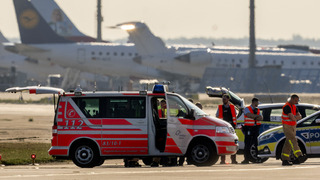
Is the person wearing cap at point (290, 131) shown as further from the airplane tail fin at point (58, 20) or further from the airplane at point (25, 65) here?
the airplane tail fin at point (58, 20)

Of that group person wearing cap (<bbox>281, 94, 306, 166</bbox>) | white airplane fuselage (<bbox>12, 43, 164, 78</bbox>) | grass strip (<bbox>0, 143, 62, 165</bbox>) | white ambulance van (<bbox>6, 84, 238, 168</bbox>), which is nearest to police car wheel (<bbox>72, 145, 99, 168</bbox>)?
white ambulance van (<bbox>6, 84, 238, 168</bbox>)

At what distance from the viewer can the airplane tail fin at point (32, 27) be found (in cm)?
8250

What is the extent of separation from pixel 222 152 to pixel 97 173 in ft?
13.1

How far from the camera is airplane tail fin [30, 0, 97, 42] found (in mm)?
113000

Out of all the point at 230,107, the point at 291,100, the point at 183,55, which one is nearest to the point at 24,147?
the point at 230,107

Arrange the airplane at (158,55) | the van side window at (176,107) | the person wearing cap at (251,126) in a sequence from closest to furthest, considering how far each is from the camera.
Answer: the van side window at (176,107), the person wearing cap at (251,126), the airplane at (158,55)

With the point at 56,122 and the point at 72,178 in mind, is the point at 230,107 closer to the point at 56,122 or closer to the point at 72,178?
the point at 56,122

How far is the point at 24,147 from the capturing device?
90.4 feet

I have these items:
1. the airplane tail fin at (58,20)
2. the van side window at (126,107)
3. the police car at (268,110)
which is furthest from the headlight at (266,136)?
the airplane tail fin at (58,20)

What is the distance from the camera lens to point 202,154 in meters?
19.6

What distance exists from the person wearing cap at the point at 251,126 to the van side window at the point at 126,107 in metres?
3.62

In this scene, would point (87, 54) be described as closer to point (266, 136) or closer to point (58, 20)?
point (58, 20)

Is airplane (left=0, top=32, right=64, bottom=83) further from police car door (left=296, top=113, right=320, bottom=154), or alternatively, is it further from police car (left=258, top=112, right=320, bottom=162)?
police car door (left=296, top=113, right=320, bottom=154)

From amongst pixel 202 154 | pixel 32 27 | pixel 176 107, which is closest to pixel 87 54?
pixel 32 27
